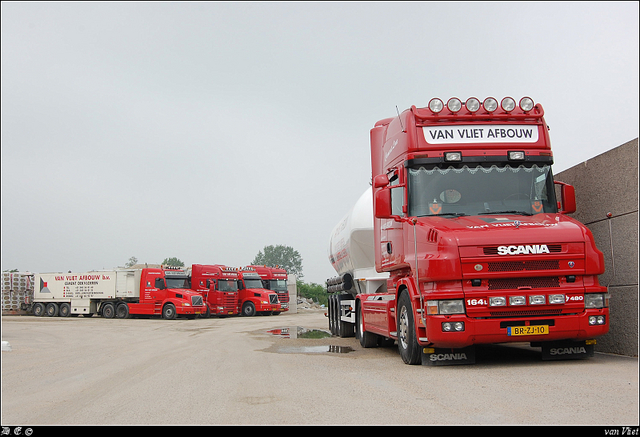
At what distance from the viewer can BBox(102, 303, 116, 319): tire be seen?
114 ft

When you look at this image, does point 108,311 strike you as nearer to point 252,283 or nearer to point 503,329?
point 252,283

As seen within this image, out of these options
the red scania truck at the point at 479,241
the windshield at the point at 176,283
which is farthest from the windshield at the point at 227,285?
the red scania truck at the point at 479,241

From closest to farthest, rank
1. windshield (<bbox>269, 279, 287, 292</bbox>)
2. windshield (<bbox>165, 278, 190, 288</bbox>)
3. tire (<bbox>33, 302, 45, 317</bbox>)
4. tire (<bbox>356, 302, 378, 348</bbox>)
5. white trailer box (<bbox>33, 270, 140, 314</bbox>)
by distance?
tire (<bbox>356, 302, 378, 348</bbox>), windshield (<bbox>165, 278, 190, 288</bbox>), white trailer box (<bbox>33, 270, 140, 314</bbox>), tire (<bbox>33, 302, 45, 317</bbox>), windshield (<bbox>269, 279, 287, 292</bbox>)

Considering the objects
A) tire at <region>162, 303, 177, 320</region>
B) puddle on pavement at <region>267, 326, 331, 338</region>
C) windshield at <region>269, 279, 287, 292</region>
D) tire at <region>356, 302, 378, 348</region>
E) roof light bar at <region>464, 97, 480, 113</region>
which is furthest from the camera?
windshield at <region>269, 279, 287, 292</region>

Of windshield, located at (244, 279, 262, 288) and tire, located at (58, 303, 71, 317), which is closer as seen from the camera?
tire, located at (58, 303, 71, 317)

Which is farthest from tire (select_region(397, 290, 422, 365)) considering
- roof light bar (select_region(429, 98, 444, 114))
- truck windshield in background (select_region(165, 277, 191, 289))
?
truck windshield in background (select_region(165, 277, 191, 289))

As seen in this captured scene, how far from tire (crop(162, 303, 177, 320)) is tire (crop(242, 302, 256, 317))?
232 inches

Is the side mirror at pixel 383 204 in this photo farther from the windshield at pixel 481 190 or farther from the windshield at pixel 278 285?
the windshield at pixel 278 285

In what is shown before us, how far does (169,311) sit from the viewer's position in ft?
106

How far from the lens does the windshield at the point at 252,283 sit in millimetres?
37594

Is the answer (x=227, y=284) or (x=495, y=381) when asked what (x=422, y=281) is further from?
(x=227, y=284)

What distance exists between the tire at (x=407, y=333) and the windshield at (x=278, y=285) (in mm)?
31801

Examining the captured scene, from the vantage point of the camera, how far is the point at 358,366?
9047 mm

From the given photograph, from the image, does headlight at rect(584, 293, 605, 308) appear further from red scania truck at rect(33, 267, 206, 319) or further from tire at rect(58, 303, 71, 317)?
tire at rect(58, 303, 71, 317)
